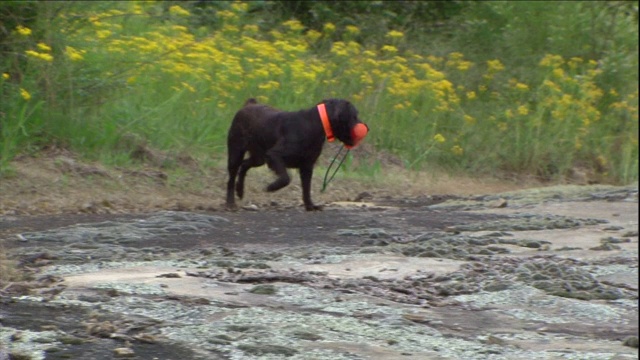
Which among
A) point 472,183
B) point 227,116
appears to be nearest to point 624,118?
point 472,183

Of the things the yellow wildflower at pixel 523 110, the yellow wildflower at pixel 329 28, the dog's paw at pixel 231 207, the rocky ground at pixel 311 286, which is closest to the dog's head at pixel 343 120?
the rocky ground at pixel 311 286

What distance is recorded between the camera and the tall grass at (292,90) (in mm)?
10648

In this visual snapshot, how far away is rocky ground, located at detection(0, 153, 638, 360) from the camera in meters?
4.49

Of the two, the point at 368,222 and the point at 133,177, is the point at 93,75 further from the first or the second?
the point at 368,222

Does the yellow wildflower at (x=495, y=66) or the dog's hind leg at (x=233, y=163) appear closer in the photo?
the dog's hind leg at (x=233, y=163)

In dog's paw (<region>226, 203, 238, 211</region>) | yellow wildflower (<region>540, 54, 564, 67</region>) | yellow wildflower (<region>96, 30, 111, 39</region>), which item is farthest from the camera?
yellow wildflower (<region>540, 54, 564, 67</region>)

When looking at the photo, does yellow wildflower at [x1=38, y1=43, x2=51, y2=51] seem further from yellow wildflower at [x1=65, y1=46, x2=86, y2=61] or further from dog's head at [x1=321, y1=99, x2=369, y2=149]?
dog's head at [x1=321, y1=99, x2=369, y2=149]

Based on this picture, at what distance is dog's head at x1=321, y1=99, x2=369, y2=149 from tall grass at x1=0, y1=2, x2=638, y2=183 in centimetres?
230

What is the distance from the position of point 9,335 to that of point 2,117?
601 centimetres

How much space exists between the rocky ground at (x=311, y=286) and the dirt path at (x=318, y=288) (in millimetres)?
12

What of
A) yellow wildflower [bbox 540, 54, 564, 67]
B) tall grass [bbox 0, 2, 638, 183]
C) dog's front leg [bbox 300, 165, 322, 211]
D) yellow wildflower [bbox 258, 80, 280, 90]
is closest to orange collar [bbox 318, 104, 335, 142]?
dog's front leg [bbox 300, 165, 322, 211]

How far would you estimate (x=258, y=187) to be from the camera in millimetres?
11008

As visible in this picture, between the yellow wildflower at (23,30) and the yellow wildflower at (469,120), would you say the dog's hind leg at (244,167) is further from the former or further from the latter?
the yellow wildflower at (469,120)

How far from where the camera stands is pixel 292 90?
13273mm
